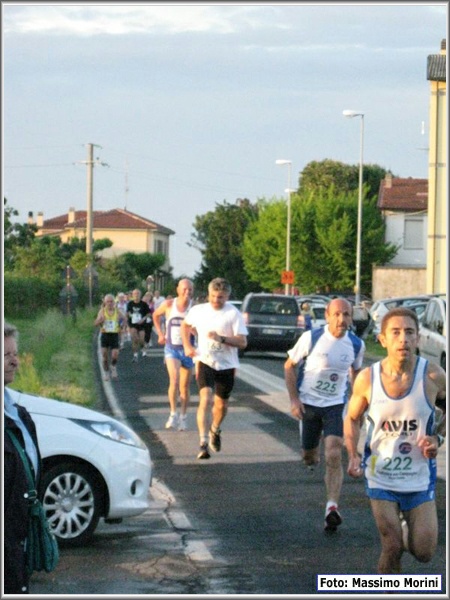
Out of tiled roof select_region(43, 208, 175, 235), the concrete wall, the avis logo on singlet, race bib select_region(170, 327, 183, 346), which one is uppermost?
tiled roof select_region(43, 208, 175, 235)

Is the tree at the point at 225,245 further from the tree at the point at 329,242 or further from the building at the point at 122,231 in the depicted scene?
the tree at the point at 329,242

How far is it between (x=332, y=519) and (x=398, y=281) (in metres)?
59.3

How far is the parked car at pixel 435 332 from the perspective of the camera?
83.0ft

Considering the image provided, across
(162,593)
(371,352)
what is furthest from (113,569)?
(371,352)

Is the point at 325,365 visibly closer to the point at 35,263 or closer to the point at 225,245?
the point at 35,263

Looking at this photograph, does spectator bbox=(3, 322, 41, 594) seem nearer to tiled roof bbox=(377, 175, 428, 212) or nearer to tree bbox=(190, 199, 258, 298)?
tiled roof bbox=(377, 175, 428, 212)

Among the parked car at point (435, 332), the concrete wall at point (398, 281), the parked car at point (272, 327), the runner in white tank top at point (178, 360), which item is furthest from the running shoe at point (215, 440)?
the concrete wall at point (398, 281)

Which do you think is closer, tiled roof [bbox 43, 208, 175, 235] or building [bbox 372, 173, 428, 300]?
building [bbox 372, 173, 428, 300]

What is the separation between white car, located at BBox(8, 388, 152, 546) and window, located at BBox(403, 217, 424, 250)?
81791 millimetres

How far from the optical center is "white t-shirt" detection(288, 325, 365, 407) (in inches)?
438

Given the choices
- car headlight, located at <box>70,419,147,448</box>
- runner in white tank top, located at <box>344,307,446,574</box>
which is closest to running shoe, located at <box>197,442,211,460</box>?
car headlight, located at <box>70,419,147,448</box>

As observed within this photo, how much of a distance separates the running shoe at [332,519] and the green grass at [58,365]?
31.8 ft

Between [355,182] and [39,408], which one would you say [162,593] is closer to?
[39,408]

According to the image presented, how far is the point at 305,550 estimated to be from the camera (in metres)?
9.65
